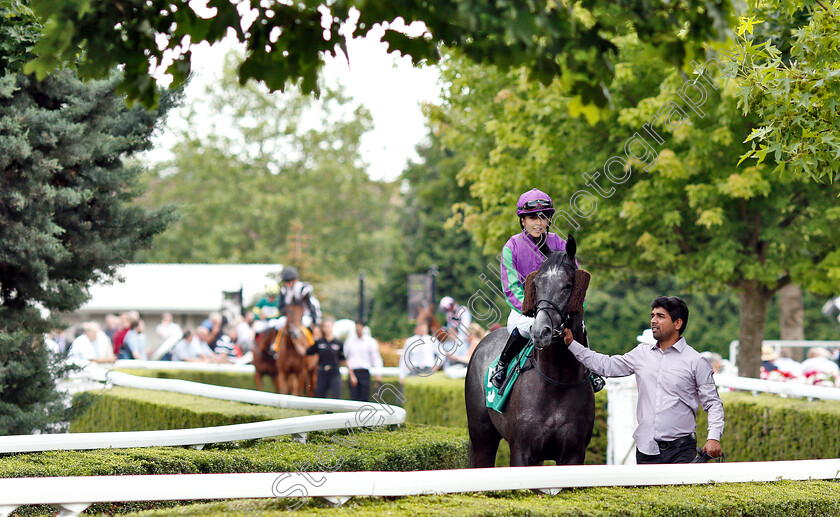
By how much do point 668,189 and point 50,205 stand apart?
8096mm

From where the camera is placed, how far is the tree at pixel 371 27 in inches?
158

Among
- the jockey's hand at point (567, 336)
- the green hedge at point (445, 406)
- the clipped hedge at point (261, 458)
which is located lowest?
the clipped hedge at point (261, 458)

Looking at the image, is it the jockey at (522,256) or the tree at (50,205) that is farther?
the tree at (50,205)

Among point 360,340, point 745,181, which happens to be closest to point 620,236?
point 745,181

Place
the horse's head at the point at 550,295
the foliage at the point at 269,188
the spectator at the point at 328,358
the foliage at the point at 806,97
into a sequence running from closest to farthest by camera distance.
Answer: the horse's head at the point at 550,295
the foliage at the point at 806,97
the spectator at the point at 328,358
the foliage at the point at 269,188

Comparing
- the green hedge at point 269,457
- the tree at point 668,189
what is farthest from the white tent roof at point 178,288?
the green hedge at point 269,457

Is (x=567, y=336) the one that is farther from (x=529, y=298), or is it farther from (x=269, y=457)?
(x=269, y=457)

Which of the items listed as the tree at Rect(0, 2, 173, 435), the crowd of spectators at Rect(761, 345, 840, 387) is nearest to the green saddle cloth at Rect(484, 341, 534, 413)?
the tree at Rect(0, 2, 173, 435)

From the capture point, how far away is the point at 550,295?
20.2 ft

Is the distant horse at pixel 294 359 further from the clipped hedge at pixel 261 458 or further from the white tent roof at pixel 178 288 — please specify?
the white tent roof at pixel 178 288

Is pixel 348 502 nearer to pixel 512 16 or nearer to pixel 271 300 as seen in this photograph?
pixel 512 16

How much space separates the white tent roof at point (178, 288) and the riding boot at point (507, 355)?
26571mm

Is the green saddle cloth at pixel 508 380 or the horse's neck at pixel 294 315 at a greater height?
the horse's neck at pixel 294 315

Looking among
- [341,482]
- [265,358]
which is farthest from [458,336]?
[341,482]
